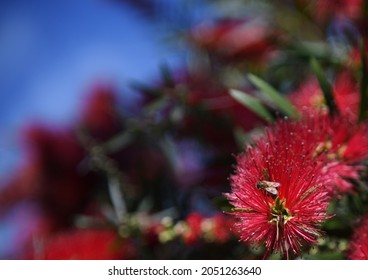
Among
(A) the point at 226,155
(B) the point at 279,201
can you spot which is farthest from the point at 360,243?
(A) the point at 226,155

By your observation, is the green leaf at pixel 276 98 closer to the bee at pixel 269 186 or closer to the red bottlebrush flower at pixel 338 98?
the red bottlebrush flower at pixel 338 98

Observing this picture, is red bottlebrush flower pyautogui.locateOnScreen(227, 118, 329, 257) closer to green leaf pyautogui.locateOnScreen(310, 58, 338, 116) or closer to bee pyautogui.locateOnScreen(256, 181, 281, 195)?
bee pyautogui.locateOnScreen(256, 181, 281, 195)

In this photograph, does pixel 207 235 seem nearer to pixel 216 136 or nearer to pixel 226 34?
pixel 216 136

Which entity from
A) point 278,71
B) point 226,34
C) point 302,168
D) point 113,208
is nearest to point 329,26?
point 278,71

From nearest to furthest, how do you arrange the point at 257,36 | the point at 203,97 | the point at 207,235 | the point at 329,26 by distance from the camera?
the point at 207,235
the point at 203,97
the point at 329,26
the point at 257,36

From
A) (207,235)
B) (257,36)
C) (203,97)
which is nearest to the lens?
(207,235)

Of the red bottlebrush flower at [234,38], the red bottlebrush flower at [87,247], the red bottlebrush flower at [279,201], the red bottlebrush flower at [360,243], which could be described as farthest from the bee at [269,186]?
the red bottlebrush flower at [234,38]

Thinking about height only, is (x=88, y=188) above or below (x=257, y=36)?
below

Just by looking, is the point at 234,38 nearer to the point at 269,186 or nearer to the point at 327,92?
the point at 327,92
